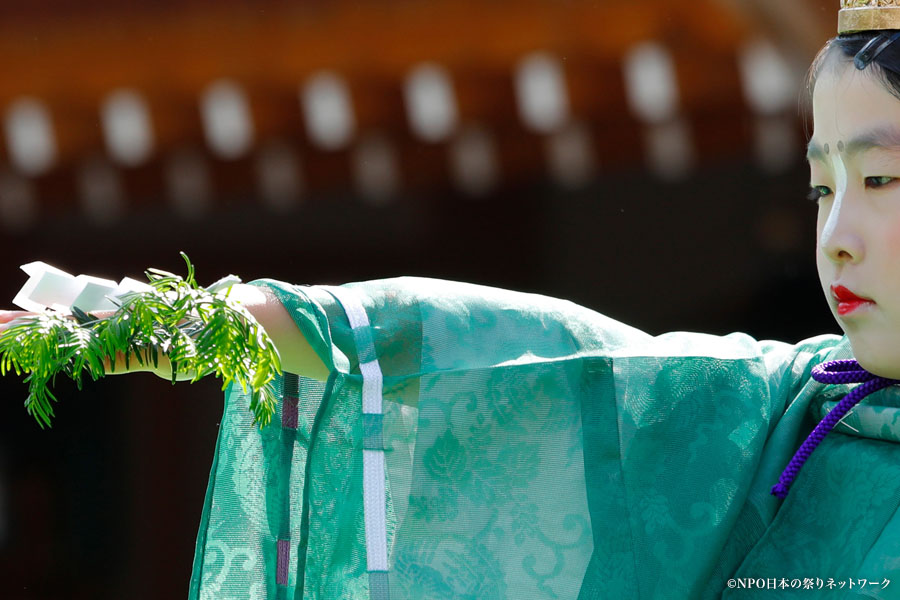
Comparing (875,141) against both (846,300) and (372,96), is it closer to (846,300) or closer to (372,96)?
(846,300)

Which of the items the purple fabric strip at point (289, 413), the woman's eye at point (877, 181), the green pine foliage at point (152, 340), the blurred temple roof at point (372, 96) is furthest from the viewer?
the blurred temple roof at point (372, 96)

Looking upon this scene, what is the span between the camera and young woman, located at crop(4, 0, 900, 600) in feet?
2.89

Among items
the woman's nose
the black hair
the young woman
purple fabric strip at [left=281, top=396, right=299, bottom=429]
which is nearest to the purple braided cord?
the young woman

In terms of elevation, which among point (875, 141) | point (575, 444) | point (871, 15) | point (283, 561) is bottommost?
point (283, 561)

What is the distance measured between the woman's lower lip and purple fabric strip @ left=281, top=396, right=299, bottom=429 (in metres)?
0.44

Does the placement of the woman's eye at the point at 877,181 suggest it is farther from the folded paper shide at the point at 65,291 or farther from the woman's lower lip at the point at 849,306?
the folded paper shide at the point at 65,291

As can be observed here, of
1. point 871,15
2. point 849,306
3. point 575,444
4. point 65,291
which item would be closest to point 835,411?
point 849,306

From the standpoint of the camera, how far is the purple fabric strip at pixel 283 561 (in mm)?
960

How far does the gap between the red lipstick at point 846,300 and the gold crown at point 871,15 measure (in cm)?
20

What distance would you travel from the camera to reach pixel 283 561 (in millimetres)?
963

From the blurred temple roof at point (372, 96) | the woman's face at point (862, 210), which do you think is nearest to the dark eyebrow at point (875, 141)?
the woman's face at point (862, 210)

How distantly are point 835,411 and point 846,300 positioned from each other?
102mm

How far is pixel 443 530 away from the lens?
91 centimetres

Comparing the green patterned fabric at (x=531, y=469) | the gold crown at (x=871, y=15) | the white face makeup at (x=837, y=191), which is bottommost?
the green patterned fabric at (x=531, y=469)
